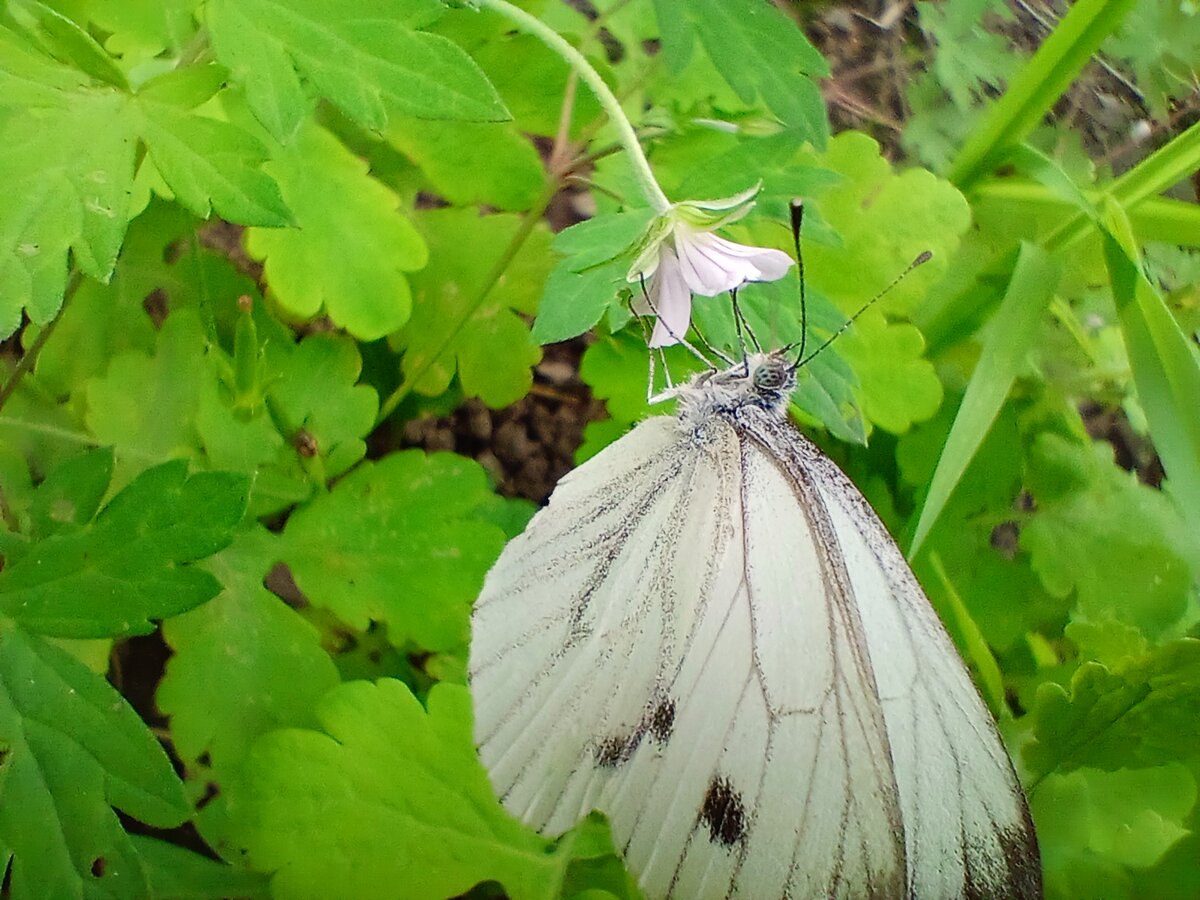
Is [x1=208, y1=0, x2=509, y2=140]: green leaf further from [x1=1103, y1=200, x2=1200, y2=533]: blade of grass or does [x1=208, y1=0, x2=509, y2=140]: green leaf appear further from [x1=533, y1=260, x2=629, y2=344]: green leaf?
[x1=1103, y1=200, x2=1200, y2=533]: blade of grass

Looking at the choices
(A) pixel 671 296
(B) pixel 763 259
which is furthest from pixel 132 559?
(B) pixel 763 259

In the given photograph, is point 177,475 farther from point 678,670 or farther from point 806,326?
point 806,326

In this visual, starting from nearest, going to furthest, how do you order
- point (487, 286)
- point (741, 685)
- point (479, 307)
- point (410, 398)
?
point (741, 685) → point (487, 286) → point (479, 307) → point (410, 398)

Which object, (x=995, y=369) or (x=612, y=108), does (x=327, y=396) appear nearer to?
(x=612, y=108)

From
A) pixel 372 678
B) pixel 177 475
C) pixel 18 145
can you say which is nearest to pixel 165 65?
pixel 18 145

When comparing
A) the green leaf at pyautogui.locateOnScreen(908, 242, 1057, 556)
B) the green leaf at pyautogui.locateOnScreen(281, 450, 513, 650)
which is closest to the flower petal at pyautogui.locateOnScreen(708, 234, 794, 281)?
the green leaf at pyautogui.locateOnScreen(908, 242, 1057, 556)

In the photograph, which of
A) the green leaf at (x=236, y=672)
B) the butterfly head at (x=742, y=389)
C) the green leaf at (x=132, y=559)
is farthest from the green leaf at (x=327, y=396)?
the butterfly head at (x=742, y=389)

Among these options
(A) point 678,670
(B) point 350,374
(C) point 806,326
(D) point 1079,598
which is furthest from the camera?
(D) point 1079,598

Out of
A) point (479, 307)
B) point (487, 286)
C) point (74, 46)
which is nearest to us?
point (74, 46)
